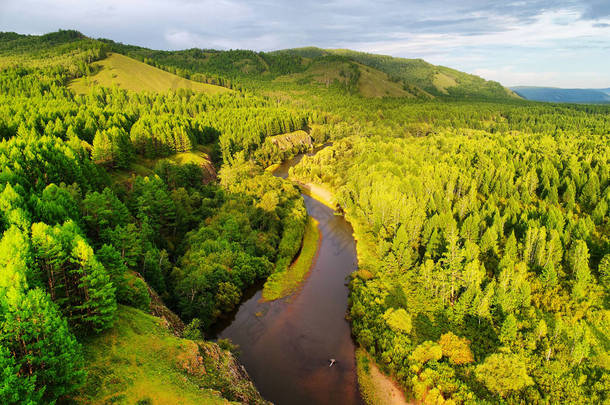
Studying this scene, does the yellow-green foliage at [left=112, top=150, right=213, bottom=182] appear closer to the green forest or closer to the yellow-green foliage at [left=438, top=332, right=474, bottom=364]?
the green forest

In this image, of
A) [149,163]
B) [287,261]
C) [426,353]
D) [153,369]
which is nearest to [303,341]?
[426,353]

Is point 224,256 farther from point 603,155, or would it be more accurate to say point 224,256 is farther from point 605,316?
point 603,155

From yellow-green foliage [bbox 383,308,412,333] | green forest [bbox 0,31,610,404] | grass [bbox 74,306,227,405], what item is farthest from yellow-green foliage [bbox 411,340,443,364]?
grass [bbox 74,306,227,405]

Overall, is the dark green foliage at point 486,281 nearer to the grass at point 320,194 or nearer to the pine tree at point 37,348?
the grass at point 320,194

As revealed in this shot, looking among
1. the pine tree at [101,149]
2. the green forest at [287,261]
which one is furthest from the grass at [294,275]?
the pine tree at [101,149]

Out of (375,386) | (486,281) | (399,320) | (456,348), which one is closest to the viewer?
(375,386)

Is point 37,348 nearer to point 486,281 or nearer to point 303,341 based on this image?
point 303,341

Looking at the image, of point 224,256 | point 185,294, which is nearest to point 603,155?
point 224,256
